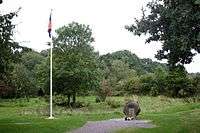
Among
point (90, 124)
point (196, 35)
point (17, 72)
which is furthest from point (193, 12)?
point (17, 72)

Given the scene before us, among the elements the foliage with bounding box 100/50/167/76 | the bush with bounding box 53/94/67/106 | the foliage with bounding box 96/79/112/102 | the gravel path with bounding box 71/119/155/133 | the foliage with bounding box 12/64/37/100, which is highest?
the foliage with bounding box 100/50/167/76

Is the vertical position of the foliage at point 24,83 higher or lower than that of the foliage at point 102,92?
higher

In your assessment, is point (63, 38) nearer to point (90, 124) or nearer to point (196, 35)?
point (90, 124)

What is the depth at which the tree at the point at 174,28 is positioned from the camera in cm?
2134

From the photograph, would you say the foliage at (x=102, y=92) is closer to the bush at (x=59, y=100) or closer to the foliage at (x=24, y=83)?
the bush at (x=59, y=100)

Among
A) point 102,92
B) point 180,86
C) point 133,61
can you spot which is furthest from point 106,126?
point 133,61

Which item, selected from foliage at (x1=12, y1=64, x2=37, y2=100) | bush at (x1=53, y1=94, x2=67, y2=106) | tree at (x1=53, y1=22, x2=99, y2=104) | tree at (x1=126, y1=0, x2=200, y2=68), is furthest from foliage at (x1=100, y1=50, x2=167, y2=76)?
tree at (x1=126, y1=0, x2=200, y2=68)

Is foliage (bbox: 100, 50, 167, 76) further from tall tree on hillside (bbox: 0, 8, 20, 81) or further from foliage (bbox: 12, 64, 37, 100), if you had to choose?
tall tree on hillside (bbox: 0, 8, 20, 81)

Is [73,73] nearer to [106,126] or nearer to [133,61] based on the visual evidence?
[106,126]

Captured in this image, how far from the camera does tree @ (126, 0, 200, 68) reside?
70.0 ft

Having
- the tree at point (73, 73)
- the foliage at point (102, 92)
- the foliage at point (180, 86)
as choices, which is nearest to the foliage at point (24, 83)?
the foliage at point (102, 92)

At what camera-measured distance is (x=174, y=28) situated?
73.8 ft

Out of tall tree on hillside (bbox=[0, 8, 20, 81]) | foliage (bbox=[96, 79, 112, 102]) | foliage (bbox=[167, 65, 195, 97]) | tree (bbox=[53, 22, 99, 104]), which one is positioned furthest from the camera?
foliage (bbox=[167, 65, 195, 97])

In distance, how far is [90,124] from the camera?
3092 centimetres
